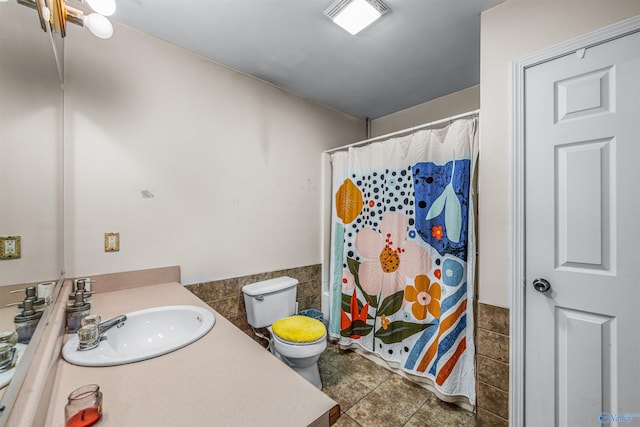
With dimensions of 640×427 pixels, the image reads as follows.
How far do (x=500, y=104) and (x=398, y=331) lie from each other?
5.35 feet

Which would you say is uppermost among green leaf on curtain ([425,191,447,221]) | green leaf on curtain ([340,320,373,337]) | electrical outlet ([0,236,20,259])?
green leaf on curtain ([425,191,447,221])

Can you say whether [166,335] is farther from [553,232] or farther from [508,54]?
[508,54]

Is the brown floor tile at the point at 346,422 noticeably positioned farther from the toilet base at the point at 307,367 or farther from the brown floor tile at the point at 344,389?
the toilet base at the point at 307,367

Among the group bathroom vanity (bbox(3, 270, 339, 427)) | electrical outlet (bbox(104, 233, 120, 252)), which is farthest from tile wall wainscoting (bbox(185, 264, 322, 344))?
bathroom vanity (bbox(3, 270, 339, 427))

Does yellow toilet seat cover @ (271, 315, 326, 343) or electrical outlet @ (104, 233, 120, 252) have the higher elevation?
electrical outlet @ (104, 233, 120, 252)

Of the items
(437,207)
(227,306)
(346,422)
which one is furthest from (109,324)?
(437,207)

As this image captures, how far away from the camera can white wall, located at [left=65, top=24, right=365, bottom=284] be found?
4.60 ft

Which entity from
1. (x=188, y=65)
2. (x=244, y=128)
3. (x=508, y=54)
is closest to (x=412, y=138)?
(x=508, y=54)

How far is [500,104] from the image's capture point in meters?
1.35

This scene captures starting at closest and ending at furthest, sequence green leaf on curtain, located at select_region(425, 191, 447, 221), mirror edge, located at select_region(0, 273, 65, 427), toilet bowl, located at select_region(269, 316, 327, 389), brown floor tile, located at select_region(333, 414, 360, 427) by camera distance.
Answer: mirror edge, located at select_region(0, 273, 65, 427) < brown floor tile, located at select_region(333, 414, 360, 427) < toilet bowl, located at select_region(269, 316, 327, 389) < green leaf on curtain, located at select_region(425, 191, 447, 221)

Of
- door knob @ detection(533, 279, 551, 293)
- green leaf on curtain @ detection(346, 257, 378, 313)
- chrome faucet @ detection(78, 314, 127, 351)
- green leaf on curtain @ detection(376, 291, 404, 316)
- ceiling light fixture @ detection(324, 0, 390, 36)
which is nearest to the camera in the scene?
chrome faucet @ detection(78, 314, 127, 351)

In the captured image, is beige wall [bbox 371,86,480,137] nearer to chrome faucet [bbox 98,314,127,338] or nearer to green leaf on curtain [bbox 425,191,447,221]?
green leaf on curtain [bbox 425,191,447,221]

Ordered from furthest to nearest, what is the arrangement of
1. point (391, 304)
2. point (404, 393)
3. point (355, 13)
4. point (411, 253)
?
point (391, 304)
point (411, 253)
point (404, 393)
point (355, 13)

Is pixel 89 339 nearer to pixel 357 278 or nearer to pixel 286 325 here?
pixel 286 325
